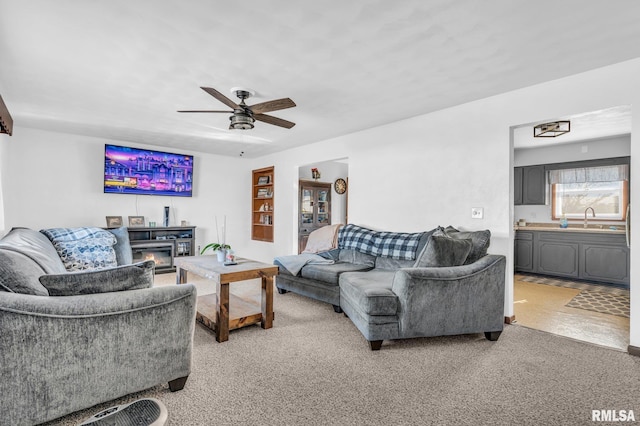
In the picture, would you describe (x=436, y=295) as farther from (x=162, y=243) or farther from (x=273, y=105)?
(x=162, y=243)

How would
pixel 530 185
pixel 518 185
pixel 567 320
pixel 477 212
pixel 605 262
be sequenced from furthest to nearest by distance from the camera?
pixel 518 185 < pixel 530 185 < pixel 605 262 < pixel 477 212 < pixel 567 320

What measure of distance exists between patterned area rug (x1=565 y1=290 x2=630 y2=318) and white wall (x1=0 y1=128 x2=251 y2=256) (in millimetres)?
6276

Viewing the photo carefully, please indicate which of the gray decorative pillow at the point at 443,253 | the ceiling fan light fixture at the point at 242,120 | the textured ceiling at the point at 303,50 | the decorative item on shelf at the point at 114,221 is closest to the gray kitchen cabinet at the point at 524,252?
the textured ceiling at the point at 303,50

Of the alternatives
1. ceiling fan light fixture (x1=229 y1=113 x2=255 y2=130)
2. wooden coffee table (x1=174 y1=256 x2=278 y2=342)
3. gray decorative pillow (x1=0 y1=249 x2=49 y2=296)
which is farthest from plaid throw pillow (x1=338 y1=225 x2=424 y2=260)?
gray decorative pillow (x1=0 y1=249 x2=49 y2=296)

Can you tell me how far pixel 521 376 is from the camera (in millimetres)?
2197

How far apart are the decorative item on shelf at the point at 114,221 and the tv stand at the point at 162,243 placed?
0.26m

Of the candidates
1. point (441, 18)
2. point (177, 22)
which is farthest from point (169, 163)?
point (441, 18)

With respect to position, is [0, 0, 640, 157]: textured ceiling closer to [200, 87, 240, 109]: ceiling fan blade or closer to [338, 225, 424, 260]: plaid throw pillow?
[200, 87, 240, 109]: ceiling fan blade

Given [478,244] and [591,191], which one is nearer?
[478,244]

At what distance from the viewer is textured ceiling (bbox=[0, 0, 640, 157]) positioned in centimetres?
200

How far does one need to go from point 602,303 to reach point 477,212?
2.19 m

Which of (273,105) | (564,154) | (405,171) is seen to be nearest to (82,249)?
(273,105)

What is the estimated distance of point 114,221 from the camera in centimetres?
552

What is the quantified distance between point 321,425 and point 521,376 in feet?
4.80
